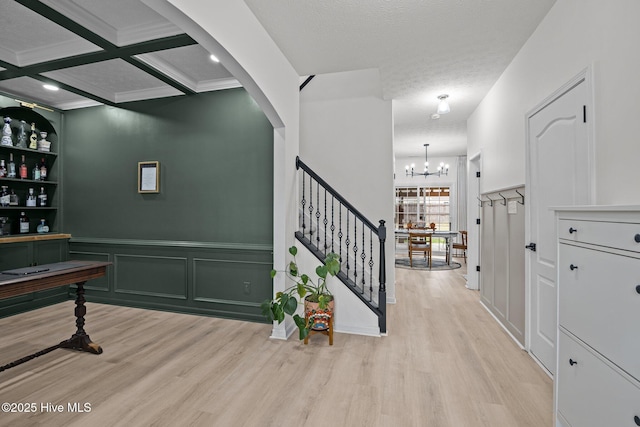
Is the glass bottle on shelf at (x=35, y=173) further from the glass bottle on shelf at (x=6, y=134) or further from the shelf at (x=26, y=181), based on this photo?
the glass bottle on shelf at (x=6, y=134)

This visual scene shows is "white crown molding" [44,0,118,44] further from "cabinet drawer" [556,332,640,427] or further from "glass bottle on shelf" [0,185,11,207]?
"cabinet drawer" [556,332,640,427]

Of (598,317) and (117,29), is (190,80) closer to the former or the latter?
(117,29)

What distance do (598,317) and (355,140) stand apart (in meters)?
3.35

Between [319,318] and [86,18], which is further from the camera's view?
[319,318]

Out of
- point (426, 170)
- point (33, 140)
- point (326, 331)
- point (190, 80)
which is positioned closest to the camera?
point (326, 331)

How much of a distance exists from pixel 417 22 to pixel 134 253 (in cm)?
427

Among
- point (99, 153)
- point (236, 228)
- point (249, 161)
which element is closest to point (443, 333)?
point (236, 228)

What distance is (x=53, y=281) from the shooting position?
2285 millimetres

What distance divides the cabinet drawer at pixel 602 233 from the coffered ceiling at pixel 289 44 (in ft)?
6.29

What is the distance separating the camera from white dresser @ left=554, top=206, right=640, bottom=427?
1.07m

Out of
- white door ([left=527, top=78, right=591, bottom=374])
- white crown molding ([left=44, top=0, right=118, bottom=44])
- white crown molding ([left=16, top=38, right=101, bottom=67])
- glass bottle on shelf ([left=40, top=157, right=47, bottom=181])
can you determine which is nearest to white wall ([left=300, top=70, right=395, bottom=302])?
white door ([left=527, top=78, right=591, bottom=374])

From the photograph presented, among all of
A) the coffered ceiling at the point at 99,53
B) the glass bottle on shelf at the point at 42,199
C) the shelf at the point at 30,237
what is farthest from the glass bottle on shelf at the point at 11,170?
the coffered ceiling at the point at 99,53

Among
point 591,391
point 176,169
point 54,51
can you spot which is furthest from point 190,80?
point 591,391

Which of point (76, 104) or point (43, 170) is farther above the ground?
point (76, 104)
